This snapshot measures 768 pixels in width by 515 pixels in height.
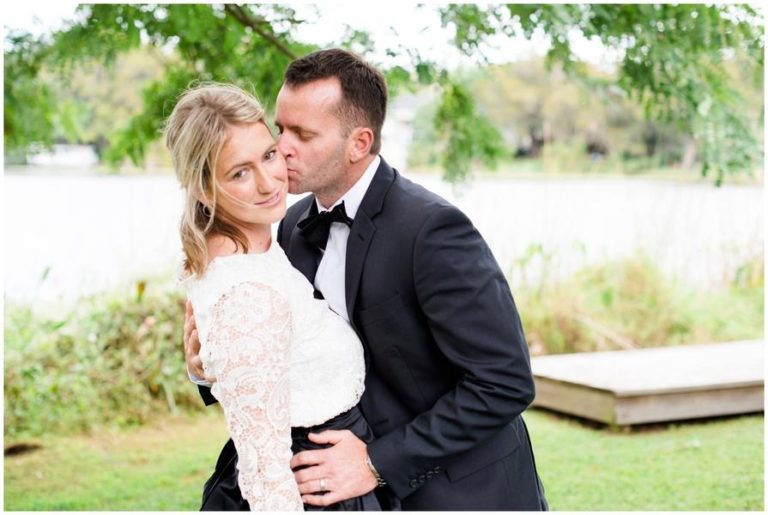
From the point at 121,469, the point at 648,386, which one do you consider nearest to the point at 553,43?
the point at 648,386

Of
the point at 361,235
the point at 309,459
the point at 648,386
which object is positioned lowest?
the point at 648,386

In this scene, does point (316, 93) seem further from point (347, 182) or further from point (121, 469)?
point (121, 469)

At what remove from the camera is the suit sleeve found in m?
2.24

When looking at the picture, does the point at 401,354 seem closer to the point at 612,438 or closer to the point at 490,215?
the point at 612,438

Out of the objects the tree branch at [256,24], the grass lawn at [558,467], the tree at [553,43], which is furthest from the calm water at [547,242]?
the tree branch at [256,24]

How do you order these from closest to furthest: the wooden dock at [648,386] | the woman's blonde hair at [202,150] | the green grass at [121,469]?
1. the woman's blonde hair at [202,150]
2. the green grass at [121,469]
3. the wooden dock at [648,386]

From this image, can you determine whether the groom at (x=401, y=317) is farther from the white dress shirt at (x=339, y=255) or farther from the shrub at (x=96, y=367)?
the shrub at (x=96, y=367)

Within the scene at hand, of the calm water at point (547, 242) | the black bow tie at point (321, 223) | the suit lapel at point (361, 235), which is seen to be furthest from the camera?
the calm water at point (547, 242)

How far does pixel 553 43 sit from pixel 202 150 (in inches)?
96.2

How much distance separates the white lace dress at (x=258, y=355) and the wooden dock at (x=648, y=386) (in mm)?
4366

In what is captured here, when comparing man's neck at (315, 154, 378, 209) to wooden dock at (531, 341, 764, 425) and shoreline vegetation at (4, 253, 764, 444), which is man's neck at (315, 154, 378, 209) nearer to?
wooden dock at (531, 341, 764, 425)

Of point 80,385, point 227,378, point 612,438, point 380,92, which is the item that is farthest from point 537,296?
point 227,378

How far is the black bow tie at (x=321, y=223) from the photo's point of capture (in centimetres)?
247

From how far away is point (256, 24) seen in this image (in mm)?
4547
